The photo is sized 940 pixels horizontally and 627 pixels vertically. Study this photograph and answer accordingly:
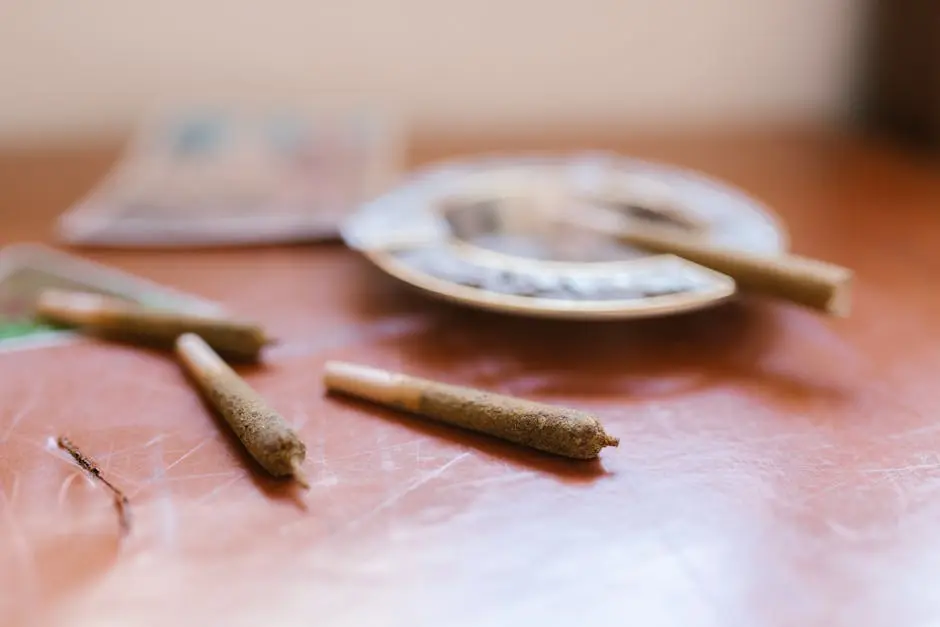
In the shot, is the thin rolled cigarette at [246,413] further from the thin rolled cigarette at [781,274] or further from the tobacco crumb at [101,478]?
the thin rolled cigarette at [781,274]

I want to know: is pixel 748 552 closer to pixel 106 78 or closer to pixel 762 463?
pixel 762 463

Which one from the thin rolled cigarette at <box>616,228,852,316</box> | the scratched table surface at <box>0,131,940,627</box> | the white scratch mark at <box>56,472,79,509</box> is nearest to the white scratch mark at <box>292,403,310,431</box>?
the scratched table surface at <box>0,131,940,627</box>

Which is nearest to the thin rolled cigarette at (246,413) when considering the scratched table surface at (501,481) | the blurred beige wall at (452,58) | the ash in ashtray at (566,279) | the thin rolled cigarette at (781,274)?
the scratched table surface at (501,481)

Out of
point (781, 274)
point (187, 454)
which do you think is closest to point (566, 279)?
point (781, 274)

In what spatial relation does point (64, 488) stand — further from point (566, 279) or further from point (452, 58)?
point (452, 58)

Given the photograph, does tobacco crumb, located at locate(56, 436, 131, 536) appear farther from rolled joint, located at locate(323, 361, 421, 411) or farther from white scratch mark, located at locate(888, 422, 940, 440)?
white scratch mark, located at locate(888, 422, 940, 440)

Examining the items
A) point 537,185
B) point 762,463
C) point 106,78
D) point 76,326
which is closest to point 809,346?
point 762,463
